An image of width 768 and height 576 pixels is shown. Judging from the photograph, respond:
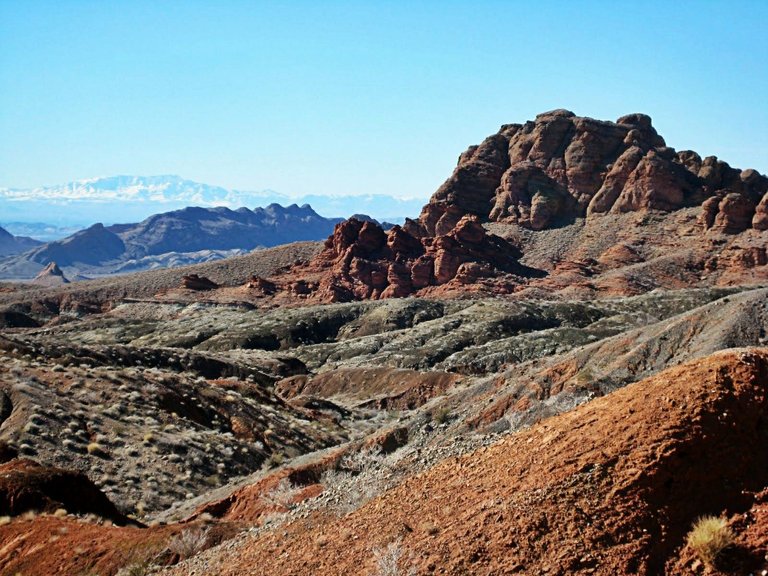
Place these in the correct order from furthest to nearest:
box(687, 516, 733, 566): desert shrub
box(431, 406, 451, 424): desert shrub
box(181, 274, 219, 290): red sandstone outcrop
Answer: box(181, 274, 219, 290): red sandstone outcrop < box(431, 406, 451, 424): desert shrub < box(687, 516, 733, 566): desert shrub

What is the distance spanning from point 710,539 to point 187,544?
1075 cm

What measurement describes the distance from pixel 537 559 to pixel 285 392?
55.8 meters

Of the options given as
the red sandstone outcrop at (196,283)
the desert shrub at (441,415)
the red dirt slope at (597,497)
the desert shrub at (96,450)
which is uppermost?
the red dirt slope at (597,497)

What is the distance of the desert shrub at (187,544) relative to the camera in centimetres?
1569

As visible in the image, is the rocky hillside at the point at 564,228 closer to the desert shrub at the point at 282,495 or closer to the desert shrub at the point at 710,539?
the desert shrub at the point at 282,495

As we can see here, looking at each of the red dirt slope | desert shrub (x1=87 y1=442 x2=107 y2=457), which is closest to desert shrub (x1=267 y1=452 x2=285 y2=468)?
desert shrub (x1=87 y1=442 x2=107 y2=457)

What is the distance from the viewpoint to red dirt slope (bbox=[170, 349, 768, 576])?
9922 millimetres

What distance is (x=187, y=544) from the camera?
15812mm

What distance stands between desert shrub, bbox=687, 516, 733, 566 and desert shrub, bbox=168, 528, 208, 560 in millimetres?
10225

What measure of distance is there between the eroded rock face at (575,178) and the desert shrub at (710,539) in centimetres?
12222

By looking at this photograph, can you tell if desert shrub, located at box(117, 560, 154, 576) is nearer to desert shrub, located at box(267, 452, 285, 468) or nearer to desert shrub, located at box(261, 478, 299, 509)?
desert shrub, located at box(261, 478, 299, 509)

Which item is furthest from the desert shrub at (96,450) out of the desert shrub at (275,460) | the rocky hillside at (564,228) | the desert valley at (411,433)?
the rocky hillside at (564,228)

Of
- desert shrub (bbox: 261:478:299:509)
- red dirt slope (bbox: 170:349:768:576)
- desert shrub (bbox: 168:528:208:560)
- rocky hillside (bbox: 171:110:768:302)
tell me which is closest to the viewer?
red dirt slope (bbox: 170:349:768:576)

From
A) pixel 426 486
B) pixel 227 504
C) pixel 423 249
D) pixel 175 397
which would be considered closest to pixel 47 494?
pixel 227 504
